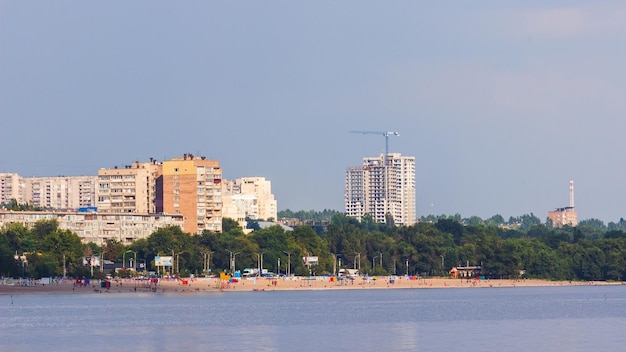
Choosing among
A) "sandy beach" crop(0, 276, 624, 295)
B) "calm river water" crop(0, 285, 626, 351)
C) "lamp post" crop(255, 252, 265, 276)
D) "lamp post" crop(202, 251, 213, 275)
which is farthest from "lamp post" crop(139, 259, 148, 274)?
"calm river water" crop(0, 285, 626, 351)

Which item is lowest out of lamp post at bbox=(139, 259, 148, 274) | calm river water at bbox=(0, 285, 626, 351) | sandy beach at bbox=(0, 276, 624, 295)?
calm river water at bbox=(0, 285, 626, 351)

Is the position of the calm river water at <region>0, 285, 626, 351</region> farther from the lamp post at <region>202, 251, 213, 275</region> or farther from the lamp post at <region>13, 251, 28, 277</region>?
the lamp post at <region>202, 251, 213, 275</region>

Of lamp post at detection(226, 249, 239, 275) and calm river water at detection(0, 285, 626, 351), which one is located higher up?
lamp post at detection(226, 249, 239, 275)

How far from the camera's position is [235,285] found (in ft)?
559

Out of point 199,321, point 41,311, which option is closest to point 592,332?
point 199,321

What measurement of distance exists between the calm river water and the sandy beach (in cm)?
1539

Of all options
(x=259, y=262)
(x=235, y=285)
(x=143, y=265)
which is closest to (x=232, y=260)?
(x=259, y=262)

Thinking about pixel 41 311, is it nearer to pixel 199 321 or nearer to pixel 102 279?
pixel 199 321

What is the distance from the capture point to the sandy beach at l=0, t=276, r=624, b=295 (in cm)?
15162

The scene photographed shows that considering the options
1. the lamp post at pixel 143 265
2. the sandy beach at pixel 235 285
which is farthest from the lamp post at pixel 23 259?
the lamp post at pixel 143 265

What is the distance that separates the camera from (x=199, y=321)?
94688 millimetres

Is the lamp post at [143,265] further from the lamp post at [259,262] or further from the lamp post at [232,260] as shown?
the lamp post at [259,262]

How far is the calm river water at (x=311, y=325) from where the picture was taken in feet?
234

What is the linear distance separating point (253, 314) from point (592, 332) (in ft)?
112
